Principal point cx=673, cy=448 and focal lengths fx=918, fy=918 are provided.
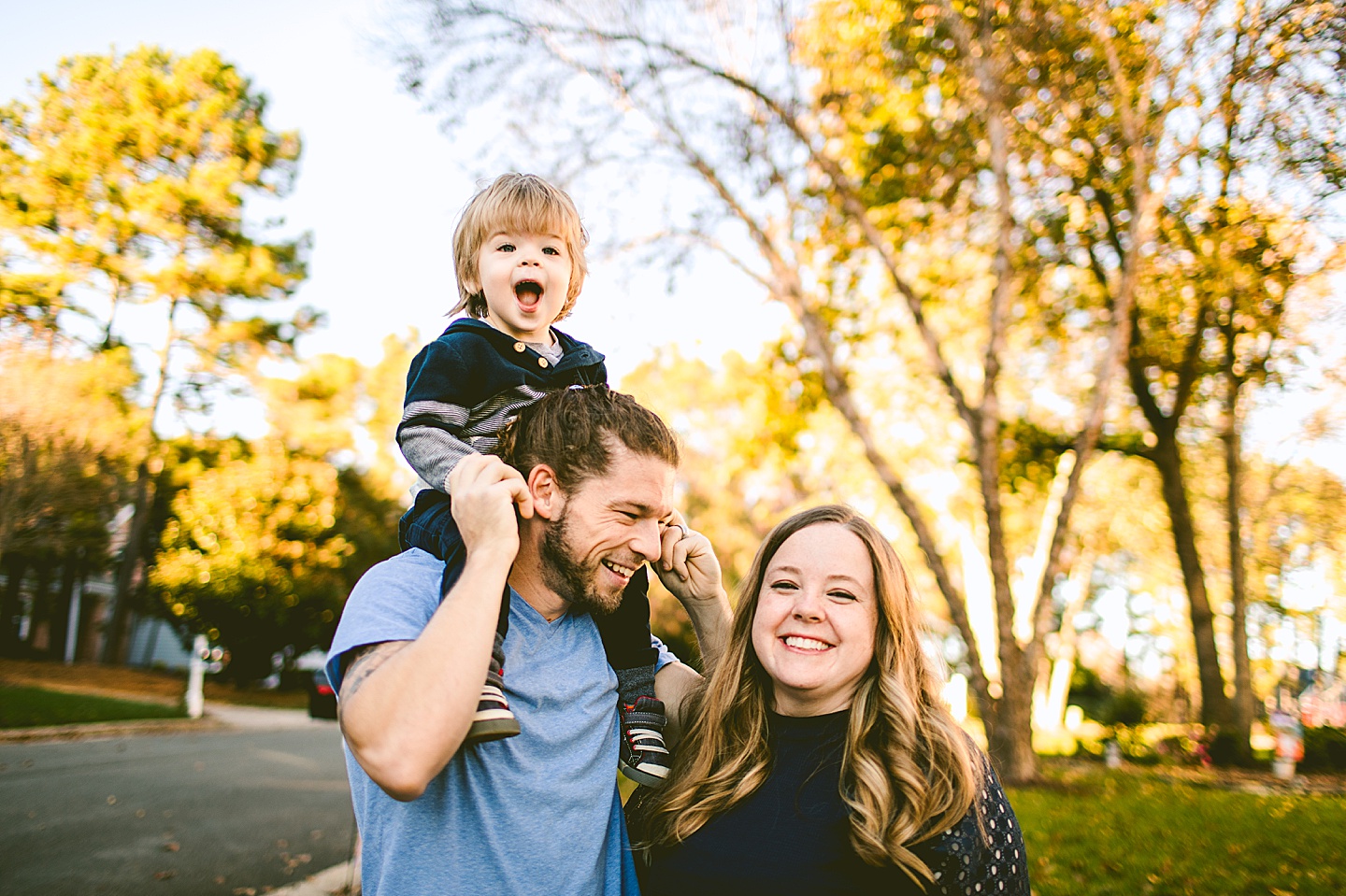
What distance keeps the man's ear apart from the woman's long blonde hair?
756mm

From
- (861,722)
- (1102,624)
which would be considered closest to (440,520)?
(861,722)

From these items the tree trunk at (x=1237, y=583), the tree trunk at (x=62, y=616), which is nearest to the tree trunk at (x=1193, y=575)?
the tree trunk at (x=1237, y=583)

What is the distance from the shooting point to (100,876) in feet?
21.4

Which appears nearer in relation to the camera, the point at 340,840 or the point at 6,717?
the point at 340,840

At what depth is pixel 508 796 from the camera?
1881 millimetres

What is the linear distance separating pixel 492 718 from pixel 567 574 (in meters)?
0.43

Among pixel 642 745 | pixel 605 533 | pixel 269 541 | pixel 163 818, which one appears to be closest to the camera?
pixel 605 533

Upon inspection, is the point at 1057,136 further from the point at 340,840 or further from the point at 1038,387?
the point at 340,840

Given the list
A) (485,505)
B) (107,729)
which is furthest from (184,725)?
(485,505)

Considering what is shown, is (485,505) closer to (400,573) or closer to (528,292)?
(400,573)

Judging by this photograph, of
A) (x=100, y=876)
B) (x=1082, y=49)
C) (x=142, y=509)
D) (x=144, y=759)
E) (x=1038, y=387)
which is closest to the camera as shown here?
(x=100, y=876)

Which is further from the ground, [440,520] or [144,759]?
[440,520]

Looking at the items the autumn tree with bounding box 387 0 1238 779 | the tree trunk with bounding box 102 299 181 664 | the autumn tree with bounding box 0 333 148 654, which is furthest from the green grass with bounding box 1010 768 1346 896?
the tree trunk with bounding box 102 299 181 664

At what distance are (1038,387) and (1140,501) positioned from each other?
24.9 ft
